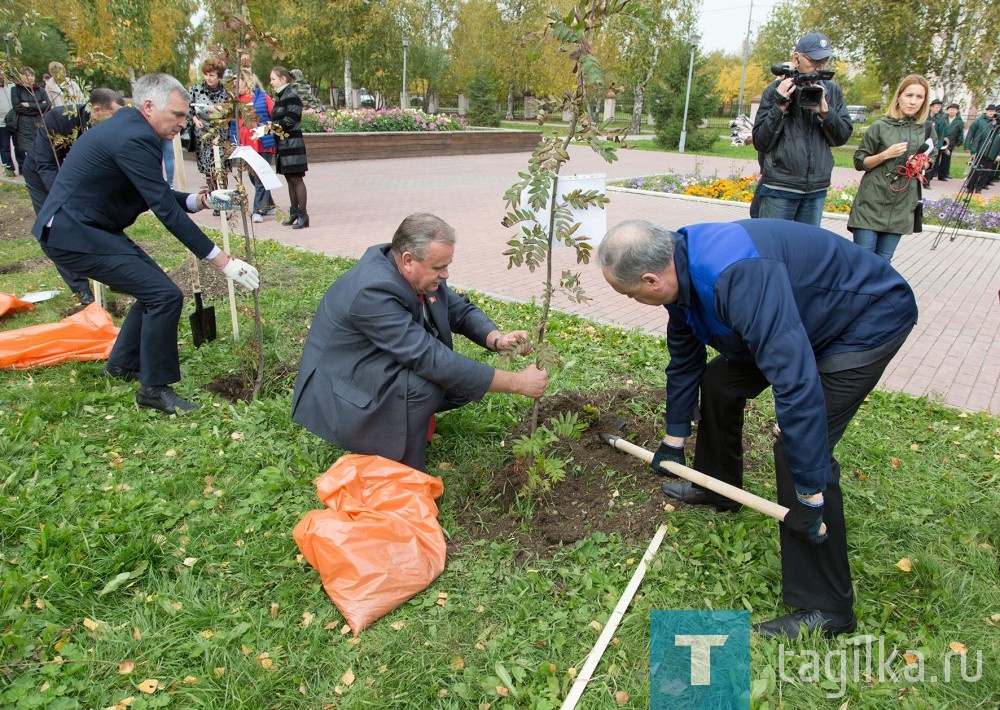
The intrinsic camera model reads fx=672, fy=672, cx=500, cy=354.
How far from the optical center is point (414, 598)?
8.32 ft

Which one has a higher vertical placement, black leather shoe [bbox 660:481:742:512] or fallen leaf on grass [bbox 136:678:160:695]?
black leather shoe [bbox 660:481:742:512]

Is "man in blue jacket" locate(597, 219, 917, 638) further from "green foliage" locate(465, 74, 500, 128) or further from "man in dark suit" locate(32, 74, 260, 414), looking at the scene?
"green foliage" locate(465, 74, 500, 128)

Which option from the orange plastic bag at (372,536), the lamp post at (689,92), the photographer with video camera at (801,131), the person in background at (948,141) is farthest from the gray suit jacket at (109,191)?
the lamp post at (689,92)

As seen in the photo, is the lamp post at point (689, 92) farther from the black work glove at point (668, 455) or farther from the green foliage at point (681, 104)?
the black work glove at point (668, 455)

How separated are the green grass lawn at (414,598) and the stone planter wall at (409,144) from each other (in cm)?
1390

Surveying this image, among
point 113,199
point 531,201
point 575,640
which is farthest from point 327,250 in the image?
point 575,640

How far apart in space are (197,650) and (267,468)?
3.61 ft

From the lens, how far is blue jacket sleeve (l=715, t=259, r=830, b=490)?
1.97 m

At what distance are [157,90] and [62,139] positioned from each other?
3441mm

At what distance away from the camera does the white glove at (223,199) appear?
3.88 m

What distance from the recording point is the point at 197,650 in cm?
227

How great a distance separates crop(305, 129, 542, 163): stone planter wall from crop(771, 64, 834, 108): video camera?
1204 cm

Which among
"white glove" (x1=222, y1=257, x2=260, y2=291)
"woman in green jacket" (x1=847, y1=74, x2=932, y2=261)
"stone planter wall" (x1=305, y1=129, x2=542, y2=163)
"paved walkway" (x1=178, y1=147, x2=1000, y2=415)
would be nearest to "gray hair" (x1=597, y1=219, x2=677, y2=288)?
"white glove" (x1=222, y1=257, x2=260, y2=291)

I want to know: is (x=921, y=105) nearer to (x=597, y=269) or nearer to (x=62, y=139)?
(x=597, y=269)
